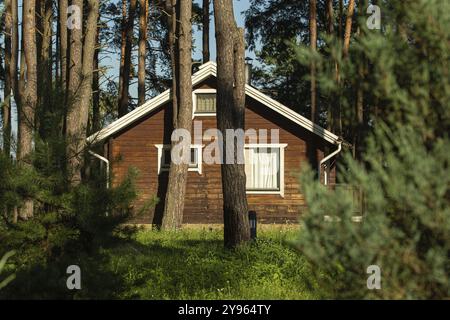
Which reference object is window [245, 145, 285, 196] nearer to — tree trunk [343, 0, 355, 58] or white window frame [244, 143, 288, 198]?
white window frame [244, 143, 288, 198]

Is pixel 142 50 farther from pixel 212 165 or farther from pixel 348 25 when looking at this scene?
pixel 212 165

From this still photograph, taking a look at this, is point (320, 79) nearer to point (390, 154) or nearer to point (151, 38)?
point (390, 154)

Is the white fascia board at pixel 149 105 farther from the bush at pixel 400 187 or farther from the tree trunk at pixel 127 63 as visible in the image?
the bush at pixel 400 187

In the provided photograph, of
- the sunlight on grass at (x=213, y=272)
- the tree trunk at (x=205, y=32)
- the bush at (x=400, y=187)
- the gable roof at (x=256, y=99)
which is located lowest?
the sunlight on grass at (x=213, y=272)

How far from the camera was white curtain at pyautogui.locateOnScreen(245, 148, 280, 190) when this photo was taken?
85.7ft

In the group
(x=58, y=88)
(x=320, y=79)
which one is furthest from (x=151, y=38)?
(x=320, y=79)

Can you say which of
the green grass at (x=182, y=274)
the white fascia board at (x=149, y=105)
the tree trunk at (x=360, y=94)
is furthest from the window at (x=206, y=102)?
the tree trunk at (x=360, y=94)

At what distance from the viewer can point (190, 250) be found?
52.6ft

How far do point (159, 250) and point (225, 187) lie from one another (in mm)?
2024

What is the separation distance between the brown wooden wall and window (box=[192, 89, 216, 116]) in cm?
21

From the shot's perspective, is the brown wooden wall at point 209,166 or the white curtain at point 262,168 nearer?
the brown wooden wall at point 209,166

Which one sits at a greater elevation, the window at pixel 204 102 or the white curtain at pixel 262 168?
the window at pixel 204 102

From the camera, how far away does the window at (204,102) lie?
85.7 feet

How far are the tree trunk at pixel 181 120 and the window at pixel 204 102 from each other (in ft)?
5.58
